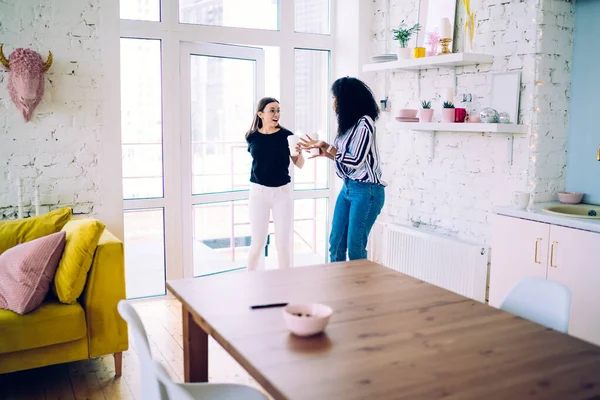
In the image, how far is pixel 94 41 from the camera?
392 cm

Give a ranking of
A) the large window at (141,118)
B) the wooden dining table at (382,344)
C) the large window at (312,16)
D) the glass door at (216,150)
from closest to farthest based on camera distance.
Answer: the wooden dining table at (382,344) < the large window at (141,118) < the glass door at (216,150) < the large window at (312,16)

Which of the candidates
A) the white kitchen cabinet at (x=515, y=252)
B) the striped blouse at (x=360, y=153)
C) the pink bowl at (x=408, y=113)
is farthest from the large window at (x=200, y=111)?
the white kitchen cabinet at (x=515, y=252)

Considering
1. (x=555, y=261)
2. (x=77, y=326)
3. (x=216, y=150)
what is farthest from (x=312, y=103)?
(x=77, y=326)

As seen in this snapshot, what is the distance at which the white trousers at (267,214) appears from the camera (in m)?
4.25

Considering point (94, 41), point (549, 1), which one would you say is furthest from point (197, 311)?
point (549, 1)

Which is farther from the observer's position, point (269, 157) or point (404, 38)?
point (404, 38)

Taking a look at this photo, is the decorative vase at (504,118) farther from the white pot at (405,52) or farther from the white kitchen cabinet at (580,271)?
the white pot at (405,52)

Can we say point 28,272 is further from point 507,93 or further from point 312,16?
point 312,16

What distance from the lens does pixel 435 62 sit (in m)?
4.06

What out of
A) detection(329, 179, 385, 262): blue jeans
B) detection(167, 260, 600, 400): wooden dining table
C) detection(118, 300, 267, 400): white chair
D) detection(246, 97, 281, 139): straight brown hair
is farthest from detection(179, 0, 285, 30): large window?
detection(118, 300, 267, 400): white chair

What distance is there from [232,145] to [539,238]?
2.49 meters

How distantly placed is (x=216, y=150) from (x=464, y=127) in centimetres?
194

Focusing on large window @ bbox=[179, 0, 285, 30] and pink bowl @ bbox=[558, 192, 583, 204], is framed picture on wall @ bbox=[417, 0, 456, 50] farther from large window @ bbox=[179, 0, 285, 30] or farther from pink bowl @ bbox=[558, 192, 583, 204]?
pink bowl @ bbox=[558, 192, 583, 204]

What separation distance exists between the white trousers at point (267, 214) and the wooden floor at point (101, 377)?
3.13ft
